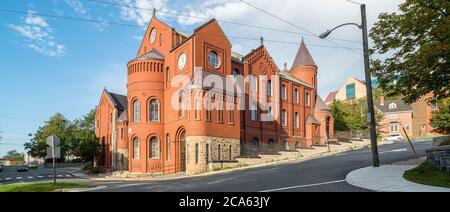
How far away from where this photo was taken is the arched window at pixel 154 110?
4159cm

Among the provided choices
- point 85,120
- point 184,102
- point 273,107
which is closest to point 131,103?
point 184,102

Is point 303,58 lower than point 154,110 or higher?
higher

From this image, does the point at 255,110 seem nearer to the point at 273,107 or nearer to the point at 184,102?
the point at 273,107

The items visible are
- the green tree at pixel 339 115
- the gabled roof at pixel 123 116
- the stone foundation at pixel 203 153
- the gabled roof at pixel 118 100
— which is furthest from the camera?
the green tree at pixel 339 115

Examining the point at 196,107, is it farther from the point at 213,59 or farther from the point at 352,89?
the point at 352,89

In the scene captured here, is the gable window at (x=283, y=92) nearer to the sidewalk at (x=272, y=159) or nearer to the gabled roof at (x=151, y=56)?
the sidewalk at (x=272, y=159)

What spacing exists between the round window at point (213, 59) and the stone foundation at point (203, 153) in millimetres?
7679

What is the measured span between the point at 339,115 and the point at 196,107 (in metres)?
36.4

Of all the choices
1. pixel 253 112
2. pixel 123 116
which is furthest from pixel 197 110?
pixel 123 116

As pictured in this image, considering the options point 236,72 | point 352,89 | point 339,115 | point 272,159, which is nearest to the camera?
point 272,159

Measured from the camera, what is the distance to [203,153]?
113ft

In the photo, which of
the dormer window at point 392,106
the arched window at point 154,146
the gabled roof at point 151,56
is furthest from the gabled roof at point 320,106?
the dormer window at point 392,106
